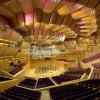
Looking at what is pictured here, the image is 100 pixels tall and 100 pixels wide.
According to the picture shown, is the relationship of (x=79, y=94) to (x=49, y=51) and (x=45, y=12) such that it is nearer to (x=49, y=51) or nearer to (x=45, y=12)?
(x=45, y=12)

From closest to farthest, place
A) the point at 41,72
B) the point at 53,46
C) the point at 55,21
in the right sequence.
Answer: the point at 55,21
the point at 41,72
the point at 53,46

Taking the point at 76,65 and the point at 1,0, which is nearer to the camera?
the point at 1,0

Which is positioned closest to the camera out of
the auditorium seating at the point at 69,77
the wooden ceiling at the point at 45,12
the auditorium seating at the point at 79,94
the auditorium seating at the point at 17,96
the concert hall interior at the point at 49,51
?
the auditorium seating at the point at 79,94

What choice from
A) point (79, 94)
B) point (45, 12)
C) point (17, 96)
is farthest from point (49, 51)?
point (79, 94)

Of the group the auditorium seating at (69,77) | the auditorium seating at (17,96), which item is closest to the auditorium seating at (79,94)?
the auditorium seating at (17,96)

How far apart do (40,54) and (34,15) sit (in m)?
11.2

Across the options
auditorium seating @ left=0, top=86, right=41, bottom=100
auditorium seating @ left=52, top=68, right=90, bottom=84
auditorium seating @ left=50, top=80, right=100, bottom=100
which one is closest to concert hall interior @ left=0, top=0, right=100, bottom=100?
auditorium seating @ left=52, top=68, right=90, bottom=84

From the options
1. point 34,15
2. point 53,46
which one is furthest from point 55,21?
point 53,46

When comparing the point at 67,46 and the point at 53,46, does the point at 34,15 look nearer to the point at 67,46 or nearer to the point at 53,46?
the point at 67,46

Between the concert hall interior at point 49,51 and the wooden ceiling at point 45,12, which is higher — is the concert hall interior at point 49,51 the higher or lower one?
the lower one

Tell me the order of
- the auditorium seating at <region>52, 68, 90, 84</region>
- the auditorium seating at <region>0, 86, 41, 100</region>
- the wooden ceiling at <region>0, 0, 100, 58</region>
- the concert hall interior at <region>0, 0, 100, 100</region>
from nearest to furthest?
the auditorium seating at <region>0, 86, 41, 100</region> < the wooden ceiling at <region>0, 0, 100, 58</region> < the auditorium seating at <region>52, 68, 90, 84</region> < the concert hall interior at <region>0, 0, 100, 100</region>

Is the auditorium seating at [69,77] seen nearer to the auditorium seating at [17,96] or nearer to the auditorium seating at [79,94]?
the auditorium seating at [79,94]

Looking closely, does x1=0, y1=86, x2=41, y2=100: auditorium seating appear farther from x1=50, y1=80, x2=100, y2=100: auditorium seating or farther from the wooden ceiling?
the wooden ceiling

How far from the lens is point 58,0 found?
19.2ft
